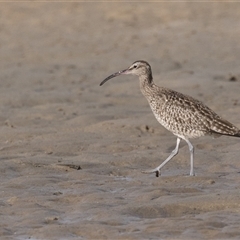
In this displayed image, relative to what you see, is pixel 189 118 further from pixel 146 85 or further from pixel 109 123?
pixel 109 123

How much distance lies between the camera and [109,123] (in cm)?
1284

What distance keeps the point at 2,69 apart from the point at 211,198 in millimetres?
10053

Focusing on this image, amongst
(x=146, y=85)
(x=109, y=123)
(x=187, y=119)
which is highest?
(x=146, y=85)

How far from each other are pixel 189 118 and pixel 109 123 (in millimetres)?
2293

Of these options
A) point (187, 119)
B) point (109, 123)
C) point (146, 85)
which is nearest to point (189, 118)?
point (187, 119)

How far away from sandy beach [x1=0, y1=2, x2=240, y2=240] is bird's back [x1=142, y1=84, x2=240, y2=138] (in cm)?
40

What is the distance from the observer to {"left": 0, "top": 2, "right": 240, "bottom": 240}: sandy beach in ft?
27.5

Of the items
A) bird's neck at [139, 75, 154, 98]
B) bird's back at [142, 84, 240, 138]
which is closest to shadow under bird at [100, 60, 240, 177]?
bird's back at [142, 84, 240, 138]

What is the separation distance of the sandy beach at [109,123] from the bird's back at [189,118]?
0.40 m

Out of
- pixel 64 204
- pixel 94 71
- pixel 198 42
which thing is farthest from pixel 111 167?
pixel 198 42

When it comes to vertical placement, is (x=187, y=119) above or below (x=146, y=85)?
below

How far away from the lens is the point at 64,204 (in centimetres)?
893

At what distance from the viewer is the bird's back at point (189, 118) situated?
34.8 feet

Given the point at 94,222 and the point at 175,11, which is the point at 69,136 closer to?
the point at 94,222
